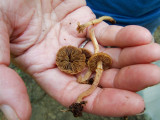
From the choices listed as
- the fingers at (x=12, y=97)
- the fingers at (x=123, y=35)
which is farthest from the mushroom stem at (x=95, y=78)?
the fingers at (x=12, y=97)

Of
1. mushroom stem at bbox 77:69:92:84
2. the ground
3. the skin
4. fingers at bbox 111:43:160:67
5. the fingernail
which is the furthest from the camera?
the ground

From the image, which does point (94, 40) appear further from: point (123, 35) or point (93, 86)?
point (93, 86)

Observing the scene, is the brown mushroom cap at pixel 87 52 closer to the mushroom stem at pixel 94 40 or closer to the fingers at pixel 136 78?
the mushroom stem at pixel 94 40

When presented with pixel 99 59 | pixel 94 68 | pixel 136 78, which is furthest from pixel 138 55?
pixel 94 68

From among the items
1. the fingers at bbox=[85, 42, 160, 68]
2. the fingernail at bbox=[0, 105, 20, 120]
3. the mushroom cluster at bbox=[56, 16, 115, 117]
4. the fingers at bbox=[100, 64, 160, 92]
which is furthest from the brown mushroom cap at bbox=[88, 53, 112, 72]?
the fingernail at bbox=[0, 105, 20, 120]

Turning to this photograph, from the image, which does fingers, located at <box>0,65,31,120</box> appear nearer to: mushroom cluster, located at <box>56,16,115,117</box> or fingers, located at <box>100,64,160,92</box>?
mushroom cluster, located at <box>56,16,115,117</box>

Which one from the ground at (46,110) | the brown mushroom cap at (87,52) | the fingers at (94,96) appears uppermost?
the brown mushroom cap at (87,52)

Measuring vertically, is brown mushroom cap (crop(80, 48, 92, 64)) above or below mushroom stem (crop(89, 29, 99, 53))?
below
